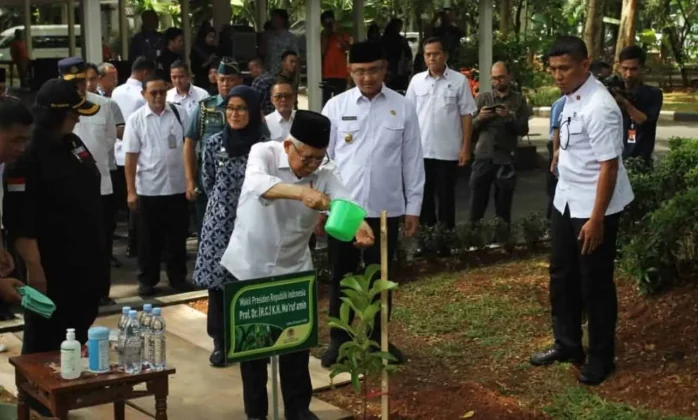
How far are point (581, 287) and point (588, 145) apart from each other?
0.87 metres

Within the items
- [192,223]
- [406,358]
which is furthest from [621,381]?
[192,223]

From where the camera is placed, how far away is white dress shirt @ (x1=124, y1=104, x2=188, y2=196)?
28.6 ft

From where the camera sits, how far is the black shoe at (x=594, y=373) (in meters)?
6.09

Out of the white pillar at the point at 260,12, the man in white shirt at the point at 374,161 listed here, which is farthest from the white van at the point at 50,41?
the man in white shirt at the point at 374,161

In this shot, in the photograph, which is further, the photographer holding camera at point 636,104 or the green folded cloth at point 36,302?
the photographer holding camera at point 636,104

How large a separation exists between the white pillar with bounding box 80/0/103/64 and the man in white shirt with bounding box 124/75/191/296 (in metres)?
3.01

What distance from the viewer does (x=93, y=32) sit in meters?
11.8

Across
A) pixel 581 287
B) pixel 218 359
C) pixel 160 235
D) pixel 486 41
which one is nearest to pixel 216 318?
pixel 218 359

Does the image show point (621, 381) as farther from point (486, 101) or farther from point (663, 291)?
point (486, 101)

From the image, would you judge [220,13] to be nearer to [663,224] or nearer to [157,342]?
[663,224]

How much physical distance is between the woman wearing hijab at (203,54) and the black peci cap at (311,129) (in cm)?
1027

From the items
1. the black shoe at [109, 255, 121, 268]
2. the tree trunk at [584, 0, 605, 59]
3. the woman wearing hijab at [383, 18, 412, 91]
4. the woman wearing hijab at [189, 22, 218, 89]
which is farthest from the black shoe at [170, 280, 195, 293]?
the tree trunk at [584, 0, 605, 59]

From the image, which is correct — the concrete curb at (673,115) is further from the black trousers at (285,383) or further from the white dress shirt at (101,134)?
the black trousers at (285,383)

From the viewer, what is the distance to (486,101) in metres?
9.88
